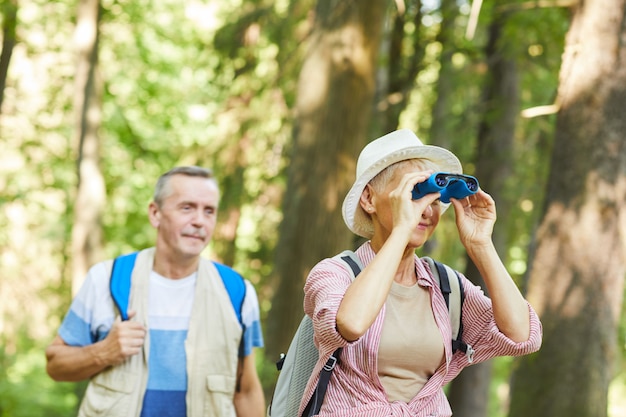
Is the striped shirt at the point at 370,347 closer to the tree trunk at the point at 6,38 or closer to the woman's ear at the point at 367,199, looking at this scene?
the woman's ear at the point at 367,199

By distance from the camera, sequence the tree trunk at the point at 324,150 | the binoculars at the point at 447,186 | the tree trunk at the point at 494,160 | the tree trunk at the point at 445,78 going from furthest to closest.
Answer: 1. the tree trunk at the point at 494,160
2. the tree trunk at the point at 445,78
3. the tree trunk at the point at 324,150
4. the binoculars at the point at 447,186

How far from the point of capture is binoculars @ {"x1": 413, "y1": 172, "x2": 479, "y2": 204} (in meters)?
2.96

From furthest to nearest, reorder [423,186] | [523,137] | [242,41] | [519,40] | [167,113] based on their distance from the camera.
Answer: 1. [167,113]
2. [523,137]
3. [242,41]
4. [519,40]
5. [423,186]

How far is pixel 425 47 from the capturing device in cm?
1259

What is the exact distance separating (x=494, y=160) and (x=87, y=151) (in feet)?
21.3

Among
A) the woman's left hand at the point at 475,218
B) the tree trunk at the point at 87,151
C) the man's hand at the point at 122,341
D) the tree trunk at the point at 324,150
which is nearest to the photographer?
the woman's left hand at the point at 475,218

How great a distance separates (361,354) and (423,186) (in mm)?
557

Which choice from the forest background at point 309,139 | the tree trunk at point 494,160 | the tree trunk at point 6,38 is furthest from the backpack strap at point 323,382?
the tree trunk at point 494,160

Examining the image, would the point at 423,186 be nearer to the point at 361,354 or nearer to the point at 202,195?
the point at 361,354

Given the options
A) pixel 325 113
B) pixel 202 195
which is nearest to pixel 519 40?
pixel 325 113

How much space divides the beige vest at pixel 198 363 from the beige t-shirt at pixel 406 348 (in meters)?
1.59

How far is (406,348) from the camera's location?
3.01 m

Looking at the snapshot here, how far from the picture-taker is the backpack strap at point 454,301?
316 centimetres

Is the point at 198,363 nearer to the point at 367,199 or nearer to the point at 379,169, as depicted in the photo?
the point at 367,199
